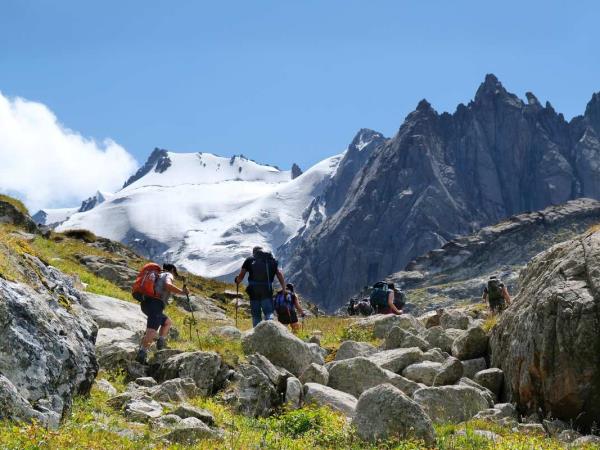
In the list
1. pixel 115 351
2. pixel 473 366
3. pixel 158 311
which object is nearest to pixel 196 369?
pixel 115 351

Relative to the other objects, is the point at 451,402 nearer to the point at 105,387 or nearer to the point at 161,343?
the point at 105,387

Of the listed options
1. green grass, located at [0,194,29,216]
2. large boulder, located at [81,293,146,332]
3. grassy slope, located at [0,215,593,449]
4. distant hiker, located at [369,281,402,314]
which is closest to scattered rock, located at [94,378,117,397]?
grassy slope, located at [0,215,593,449]

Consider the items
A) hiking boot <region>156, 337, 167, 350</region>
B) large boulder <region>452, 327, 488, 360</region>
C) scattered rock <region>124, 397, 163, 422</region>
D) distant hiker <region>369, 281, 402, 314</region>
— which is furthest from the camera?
distant hiker <region>369, 281, 402, 314</region>

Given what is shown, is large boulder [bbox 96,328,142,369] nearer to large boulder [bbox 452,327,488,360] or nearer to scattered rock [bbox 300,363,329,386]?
scattered rock [bbox 300,363,329,386]

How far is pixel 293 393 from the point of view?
40.9 feet

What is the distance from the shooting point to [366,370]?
46.2ft

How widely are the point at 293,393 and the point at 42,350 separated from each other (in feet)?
16.1

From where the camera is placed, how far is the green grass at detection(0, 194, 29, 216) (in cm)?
3553

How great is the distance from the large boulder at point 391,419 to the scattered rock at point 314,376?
11.8 feet

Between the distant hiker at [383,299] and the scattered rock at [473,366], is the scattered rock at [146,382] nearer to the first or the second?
the scattered rock at [473,366]

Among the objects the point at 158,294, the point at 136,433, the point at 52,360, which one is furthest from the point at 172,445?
the point at 158,294

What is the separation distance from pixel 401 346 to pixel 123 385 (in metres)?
7.85

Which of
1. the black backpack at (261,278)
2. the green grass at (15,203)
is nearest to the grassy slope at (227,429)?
the black backpack at (261,278)

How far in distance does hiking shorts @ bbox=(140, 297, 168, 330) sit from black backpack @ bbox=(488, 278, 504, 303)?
15.2 metres
